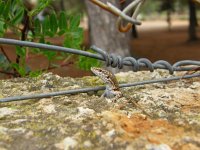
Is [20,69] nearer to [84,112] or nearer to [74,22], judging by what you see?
[74,22]

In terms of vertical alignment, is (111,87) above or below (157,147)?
above

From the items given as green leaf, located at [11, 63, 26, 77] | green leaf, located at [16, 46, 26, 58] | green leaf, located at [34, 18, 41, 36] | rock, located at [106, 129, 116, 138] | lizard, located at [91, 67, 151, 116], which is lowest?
rock, located at [106, 129, 116, 138]

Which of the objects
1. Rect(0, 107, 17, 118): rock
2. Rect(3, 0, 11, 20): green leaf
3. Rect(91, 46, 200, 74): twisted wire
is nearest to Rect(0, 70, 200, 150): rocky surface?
Rect(0, 107, 17, 118): rock

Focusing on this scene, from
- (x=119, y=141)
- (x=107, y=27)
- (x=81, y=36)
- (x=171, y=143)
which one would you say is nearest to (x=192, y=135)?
(x=171, y=143)

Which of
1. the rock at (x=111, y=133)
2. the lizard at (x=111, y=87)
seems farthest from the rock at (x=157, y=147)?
the lizard at (x=111, y=87)

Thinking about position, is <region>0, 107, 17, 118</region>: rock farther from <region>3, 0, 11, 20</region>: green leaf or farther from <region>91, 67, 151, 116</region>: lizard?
<region>3, 0, 11, 20</region>: green leaf

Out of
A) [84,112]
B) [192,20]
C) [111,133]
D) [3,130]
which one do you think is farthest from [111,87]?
[192,20]

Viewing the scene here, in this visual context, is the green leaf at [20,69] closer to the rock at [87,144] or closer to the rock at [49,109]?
the rock at [49,109]

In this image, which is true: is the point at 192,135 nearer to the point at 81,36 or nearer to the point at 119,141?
the point at 119,141

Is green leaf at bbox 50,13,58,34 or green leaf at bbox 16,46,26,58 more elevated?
green leaf at bbox 50,13,58,34
